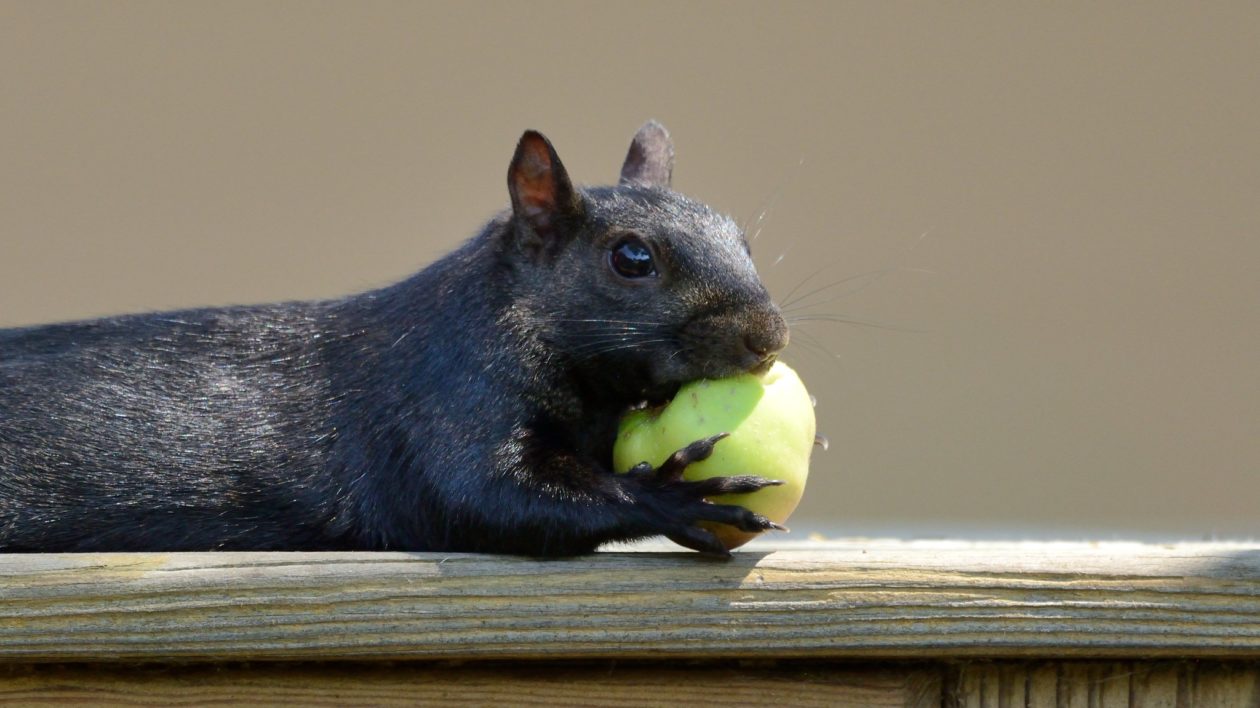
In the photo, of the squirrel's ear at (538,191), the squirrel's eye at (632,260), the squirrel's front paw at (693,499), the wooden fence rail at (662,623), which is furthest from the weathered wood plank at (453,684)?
the squirrel's ear at (538,191)

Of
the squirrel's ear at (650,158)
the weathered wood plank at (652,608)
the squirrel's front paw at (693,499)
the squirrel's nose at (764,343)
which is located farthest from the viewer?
the squirrel's ear at (650,158)

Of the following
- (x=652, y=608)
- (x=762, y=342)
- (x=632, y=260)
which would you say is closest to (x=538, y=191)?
(x=632, y=260)

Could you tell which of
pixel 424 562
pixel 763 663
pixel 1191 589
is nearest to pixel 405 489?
pixel 424 562

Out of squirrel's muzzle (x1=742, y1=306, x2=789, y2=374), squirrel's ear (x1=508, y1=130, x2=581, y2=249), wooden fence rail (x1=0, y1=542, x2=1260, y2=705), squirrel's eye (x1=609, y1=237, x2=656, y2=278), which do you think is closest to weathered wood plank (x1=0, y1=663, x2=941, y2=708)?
wooden fence rail (x1=0, y1=542, x2=1260, y2=705)

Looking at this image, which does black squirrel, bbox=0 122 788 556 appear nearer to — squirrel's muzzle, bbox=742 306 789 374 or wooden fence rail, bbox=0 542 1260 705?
squirrel's muzzle, bbox=742 306 789 374

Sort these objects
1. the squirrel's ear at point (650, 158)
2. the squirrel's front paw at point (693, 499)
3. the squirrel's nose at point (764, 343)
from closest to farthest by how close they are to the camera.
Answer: the squirrel's front paw at point (693, 499) < the squirrel's nose at point (764, 343) < the squirrel's ear at point (650, 158)

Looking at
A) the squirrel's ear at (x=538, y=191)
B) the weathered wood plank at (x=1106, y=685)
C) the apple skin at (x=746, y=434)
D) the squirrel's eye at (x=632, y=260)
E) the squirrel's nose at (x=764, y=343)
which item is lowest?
the weathered wood plank at (x=1106, y=685)

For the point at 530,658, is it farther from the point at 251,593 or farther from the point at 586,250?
the point at 586,250

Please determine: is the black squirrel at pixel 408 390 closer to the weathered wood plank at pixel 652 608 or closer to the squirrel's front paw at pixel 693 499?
the squirrel's front paw at pixel 693 499
